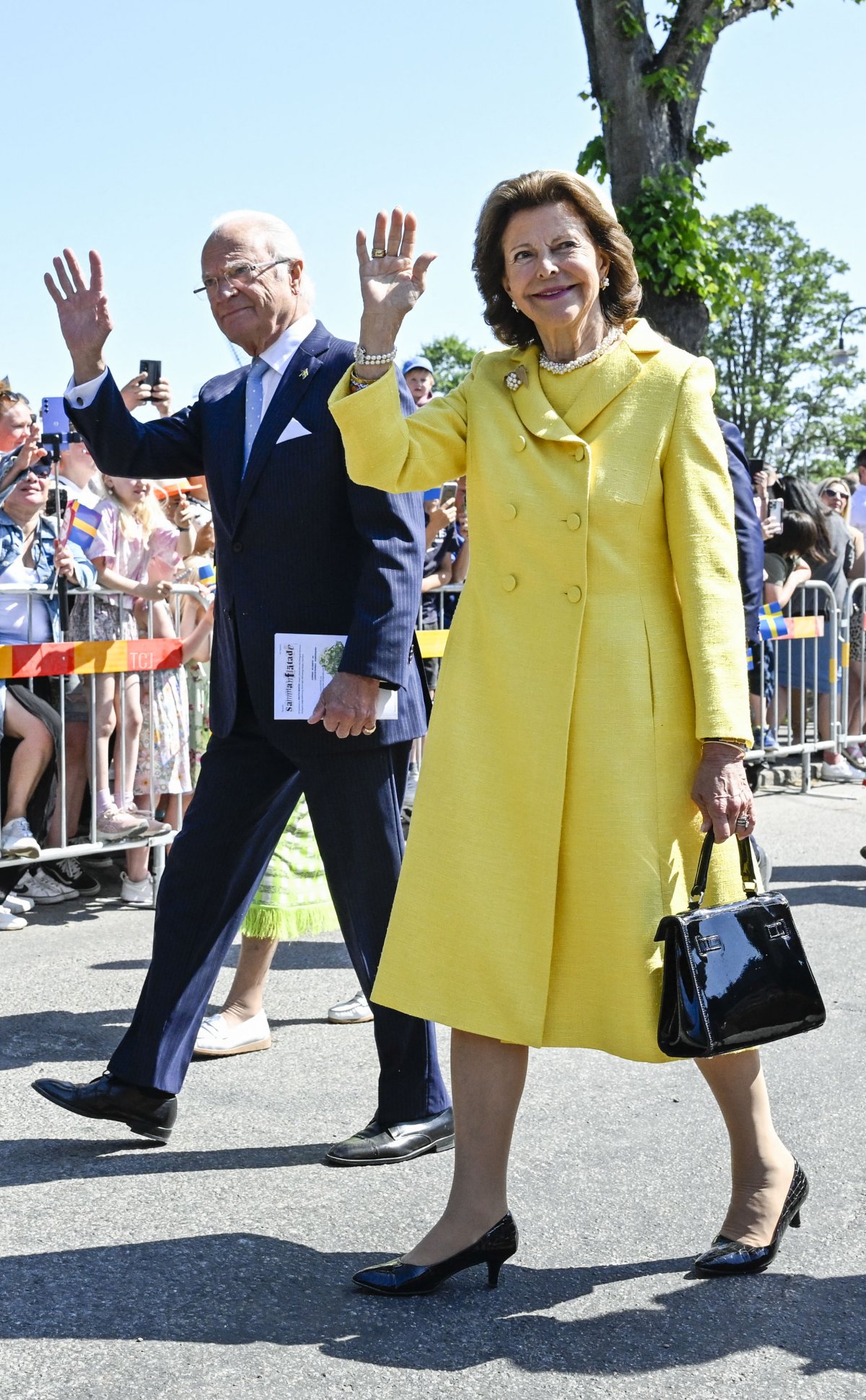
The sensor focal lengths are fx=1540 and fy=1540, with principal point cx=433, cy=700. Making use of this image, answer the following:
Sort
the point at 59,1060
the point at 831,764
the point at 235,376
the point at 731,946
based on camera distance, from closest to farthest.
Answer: the point at 731,946 → the point at 235,376 → the point at 59,1060 → the point at 831,764

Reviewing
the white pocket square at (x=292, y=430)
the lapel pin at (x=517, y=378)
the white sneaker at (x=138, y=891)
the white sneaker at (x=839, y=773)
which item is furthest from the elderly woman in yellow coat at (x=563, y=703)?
the white sneaker at (x=839, y=773)

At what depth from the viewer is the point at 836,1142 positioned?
389 cm

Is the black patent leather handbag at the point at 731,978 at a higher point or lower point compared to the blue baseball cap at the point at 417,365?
lower

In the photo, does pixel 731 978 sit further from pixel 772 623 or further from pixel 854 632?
pixel 854 632

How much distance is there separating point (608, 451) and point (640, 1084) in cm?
213

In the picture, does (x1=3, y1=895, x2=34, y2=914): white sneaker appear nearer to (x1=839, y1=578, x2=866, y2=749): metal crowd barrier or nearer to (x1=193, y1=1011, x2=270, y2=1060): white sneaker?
(x1=193, y1=1011, x2=270, y2=1060): white sneaker

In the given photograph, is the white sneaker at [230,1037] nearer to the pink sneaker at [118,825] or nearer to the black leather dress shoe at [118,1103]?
the black leather dress shoe at [118,1103]

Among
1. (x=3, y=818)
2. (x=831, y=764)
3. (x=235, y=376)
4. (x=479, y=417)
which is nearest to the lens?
(x=479, y=417)

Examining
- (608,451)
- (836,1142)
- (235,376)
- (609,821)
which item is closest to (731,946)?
(609,821)

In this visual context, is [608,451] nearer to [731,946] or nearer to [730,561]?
[730,561]

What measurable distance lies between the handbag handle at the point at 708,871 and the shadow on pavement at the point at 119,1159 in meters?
1.39

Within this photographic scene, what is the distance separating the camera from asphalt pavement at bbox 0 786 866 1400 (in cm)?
271

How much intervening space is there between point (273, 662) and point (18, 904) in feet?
11.4

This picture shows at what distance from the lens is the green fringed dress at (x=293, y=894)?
16.1 ft
